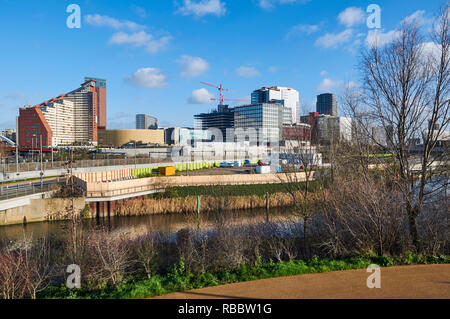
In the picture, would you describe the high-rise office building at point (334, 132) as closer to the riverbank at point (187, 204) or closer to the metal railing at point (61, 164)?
the riverbank at point (187, 204)

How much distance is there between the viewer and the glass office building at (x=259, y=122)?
14088cm

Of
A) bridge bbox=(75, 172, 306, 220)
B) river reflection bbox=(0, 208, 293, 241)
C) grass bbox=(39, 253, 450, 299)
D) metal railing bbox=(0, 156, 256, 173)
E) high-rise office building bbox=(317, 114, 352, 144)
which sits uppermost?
high-rise office building bbox=(317, 114, 352, 144)

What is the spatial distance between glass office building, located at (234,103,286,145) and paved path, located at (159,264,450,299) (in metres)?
127

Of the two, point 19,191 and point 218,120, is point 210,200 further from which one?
point 218,120

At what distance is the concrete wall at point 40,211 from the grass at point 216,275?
677 inches

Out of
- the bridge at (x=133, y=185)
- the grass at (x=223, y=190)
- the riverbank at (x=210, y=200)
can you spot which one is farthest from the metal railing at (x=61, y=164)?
the grass at (x=223, y=190)

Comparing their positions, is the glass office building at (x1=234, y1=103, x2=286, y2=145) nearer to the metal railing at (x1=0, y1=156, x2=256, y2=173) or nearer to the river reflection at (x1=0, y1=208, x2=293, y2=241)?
the metal railing at (x1=0, y1=156, x2=256, y2=173)

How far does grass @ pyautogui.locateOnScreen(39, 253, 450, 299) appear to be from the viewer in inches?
356

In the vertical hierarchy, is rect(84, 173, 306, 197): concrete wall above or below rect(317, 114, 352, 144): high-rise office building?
below

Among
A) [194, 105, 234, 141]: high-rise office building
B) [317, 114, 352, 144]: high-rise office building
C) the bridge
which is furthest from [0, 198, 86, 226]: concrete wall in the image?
[194, 105, 234, 141]: high-rise office building

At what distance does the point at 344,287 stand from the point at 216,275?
4025mm

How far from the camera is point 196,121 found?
19650cm
